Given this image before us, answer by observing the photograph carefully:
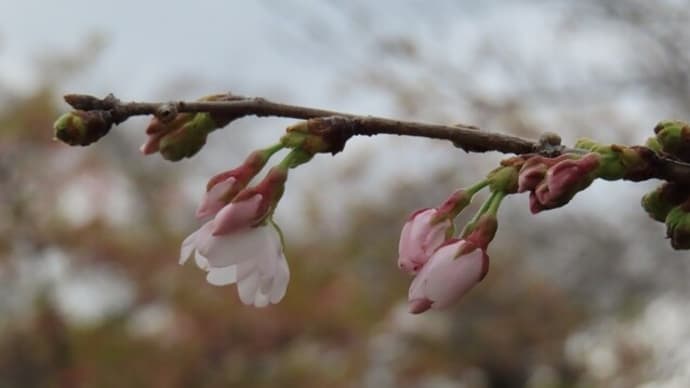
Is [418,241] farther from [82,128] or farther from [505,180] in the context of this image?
[82,128]

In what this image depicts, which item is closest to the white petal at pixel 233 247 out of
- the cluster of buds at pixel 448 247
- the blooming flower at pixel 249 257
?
the blooming flower at pixel 249 257

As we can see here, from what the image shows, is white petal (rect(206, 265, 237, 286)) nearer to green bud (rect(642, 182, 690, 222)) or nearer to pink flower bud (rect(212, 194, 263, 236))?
pink flower bud (rect(212, 194, 263, 236))

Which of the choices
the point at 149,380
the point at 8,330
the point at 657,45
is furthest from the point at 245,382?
the point at 657,45

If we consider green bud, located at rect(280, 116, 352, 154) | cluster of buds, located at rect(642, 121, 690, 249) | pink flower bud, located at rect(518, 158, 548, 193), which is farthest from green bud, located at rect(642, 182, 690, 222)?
green bud, located at rect(280, 116, 352, 154)

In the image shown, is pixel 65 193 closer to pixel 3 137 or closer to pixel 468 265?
pixel 3 137

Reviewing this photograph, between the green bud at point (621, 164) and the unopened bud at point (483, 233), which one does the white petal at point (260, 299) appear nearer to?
A: the unopened bud at point (483, 233)

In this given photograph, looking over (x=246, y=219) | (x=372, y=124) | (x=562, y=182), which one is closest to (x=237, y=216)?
(x=246, y=219)

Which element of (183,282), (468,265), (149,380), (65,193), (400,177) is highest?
(400,177)
